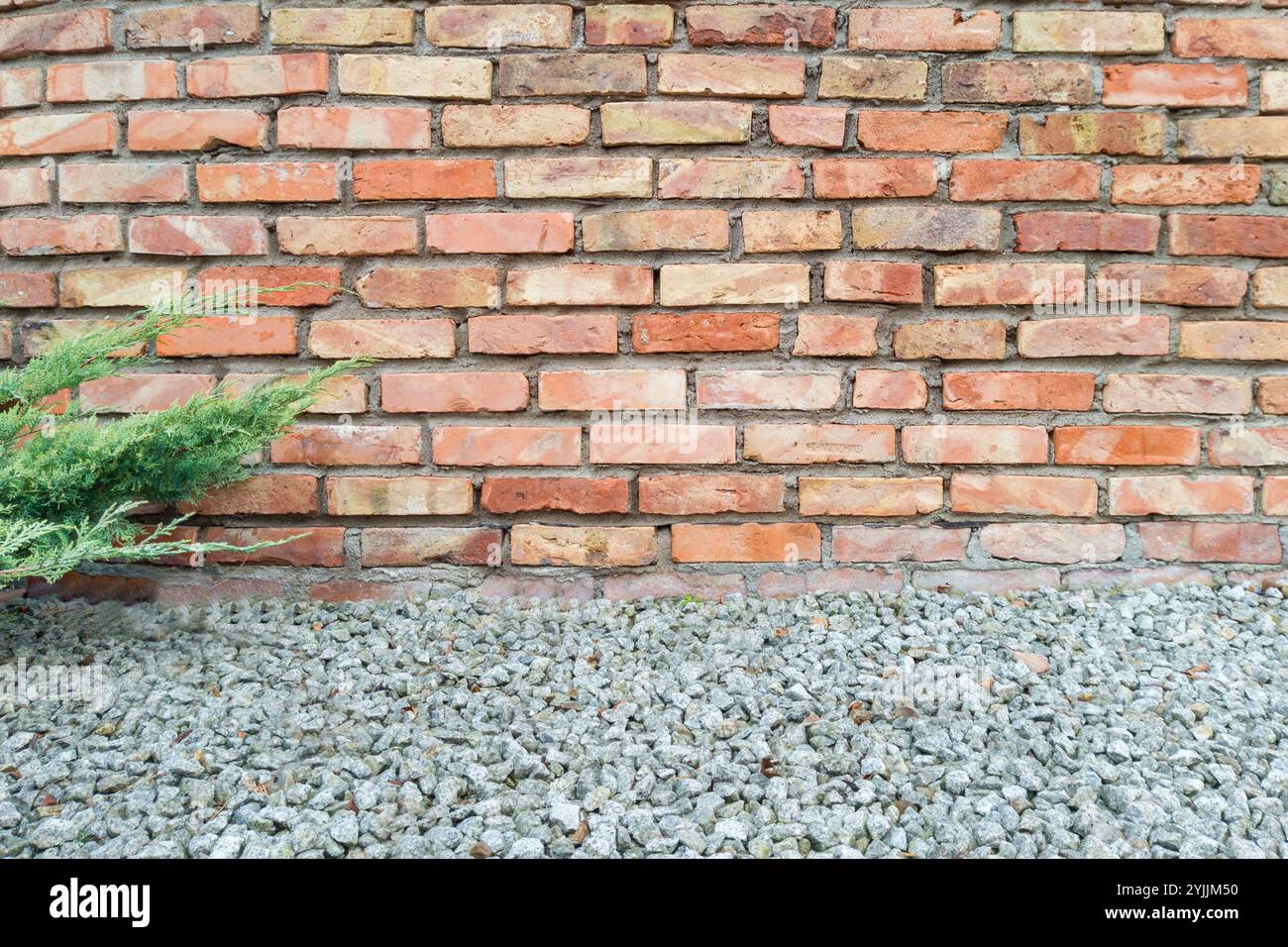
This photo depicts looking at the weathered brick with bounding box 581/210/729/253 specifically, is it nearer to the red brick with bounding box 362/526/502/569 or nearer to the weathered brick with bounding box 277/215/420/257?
the weathered brick with bounding box 277/215/420/257

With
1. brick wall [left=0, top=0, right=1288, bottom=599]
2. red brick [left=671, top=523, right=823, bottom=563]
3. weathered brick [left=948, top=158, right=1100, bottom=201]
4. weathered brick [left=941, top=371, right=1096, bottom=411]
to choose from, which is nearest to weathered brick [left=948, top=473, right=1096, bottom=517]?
brick wall [left=0, top=0, right=1288, bottom=599]

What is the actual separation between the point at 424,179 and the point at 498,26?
1.23 ft

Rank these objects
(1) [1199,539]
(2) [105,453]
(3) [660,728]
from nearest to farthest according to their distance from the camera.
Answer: (3) [660,728], (2) [105,453], (1) [1199,539]

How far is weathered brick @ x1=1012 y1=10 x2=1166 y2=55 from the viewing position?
6.10ft

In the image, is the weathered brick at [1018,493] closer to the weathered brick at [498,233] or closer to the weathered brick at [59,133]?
the weathered brick at [498,233]

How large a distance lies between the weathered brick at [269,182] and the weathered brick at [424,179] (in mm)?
75

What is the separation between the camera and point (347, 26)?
1.83 m

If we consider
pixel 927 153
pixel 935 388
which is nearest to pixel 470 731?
pixel 935 388

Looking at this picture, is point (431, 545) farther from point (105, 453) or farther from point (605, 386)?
point (105, 453)

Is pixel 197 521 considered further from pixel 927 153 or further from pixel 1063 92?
pixel 1063 92

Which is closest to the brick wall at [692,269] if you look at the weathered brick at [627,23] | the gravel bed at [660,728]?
the weathered brick at [627,23]

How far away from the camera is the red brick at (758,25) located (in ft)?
6.02

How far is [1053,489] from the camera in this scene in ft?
6.29

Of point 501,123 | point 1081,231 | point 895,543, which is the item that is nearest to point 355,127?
point 501,123
